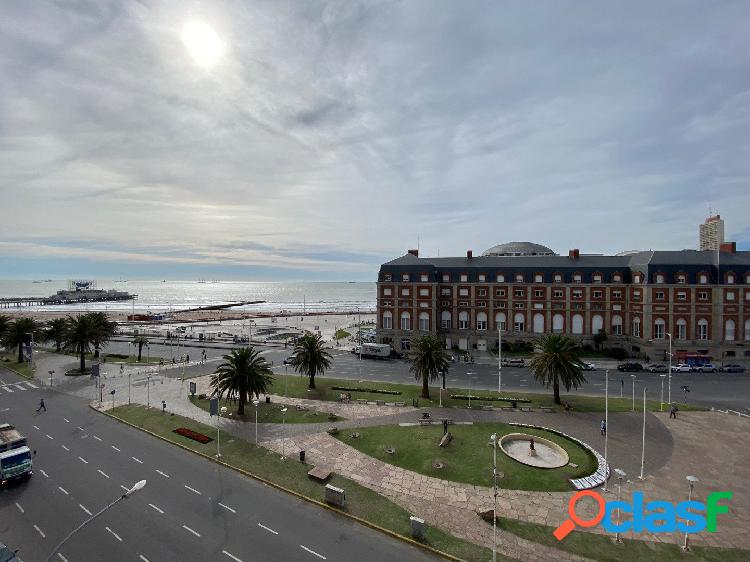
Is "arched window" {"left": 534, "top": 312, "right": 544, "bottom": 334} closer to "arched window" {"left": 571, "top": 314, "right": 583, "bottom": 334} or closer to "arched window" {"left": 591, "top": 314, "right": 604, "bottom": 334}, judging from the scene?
"arched window" {"left": 571, "top": 314, "right": 583, "bottom": 334}

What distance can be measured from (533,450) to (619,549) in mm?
12085

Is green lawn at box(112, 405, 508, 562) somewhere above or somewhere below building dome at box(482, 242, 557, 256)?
below

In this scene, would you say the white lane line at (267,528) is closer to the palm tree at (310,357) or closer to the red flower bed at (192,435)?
the red flower bed at (192,435)

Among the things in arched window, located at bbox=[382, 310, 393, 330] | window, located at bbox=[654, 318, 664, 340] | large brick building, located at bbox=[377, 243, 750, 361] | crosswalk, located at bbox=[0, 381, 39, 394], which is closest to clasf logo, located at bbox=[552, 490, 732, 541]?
large brick building, located at bbox=[377, 243, 750, 361]

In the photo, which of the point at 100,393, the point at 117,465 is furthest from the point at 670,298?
the point at 100,393

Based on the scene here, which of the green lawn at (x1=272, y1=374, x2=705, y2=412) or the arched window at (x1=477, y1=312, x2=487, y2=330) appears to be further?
the arched window at (x1=477, y1=312, x2=487, y2=330)

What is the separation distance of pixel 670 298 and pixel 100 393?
96249 mm

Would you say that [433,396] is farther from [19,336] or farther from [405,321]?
[19,336]

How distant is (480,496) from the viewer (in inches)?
1080

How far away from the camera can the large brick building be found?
69.8 meters

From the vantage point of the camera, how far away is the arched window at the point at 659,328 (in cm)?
7106

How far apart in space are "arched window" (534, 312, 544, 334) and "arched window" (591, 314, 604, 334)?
32.0ft

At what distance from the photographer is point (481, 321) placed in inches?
3332

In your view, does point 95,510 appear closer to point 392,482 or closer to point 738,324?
point 392,482
